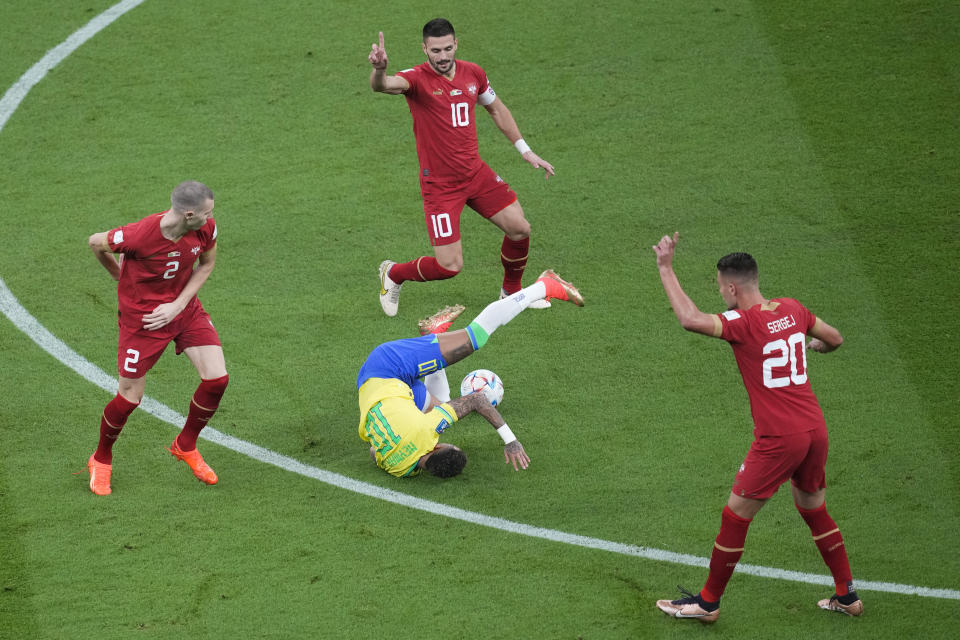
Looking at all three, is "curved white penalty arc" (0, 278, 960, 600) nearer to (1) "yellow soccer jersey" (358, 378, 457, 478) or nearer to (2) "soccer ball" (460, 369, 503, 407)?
(1) "yellow soccer jersey" (358, 378, 457, 478)

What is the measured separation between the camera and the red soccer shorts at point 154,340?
7.46 metres

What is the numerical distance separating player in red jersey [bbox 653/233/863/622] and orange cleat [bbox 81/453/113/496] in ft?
12.5

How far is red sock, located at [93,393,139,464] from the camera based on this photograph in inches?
298

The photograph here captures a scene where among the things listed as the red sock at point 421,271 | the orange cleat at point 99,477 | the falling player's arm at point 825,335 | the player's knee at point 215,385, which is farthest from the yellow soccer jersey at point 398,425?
the falling player's arm at point 825,335

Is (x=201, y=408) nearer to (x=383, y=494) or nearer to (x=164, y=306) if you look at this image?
(x=164, y=306)

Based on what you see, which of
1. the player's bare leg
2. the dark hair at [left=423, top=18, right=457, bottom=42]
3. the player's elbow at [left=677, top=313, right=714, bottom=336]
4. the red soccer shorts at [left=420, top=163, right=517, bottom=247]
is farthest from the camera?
the player's bare leg

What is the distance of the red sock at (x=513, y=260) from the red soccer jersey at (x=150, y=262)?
274 cm

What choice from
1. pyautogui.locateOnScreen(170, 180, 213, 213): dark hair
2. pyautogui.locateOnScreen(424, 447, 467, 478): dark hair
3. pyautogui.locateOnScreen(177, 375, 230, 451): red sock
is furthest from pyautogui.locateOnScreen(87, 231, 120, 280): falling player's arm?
pyautogui.locateOnScreen(424, 447, 467, 478): dark hair

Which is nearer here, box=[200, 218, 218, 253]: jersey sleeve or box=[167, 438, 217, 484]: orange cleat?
box=[200, 218, 218, 253]: jersey sleeve

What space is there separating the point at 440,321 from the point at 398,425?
5.29 ft

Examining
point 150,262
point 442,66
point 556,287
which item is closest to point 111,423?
point 150,262

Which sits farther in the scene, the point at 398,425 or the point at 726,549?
the point at 398,425

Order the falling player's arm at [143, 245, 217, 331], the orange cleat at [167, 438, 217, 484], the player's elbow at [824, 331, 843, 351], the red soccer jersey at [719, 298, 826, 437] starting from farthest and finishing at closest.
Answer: the orange cleat at [167, 438, 217, 484] < the falling player's arm at [143, 245, 217, 331] < the player's elbow at [824, 331, 843, 351] < the red soccer jersey at [719, 298, 826, 437]

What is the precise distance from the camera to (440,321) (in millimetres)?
9156
